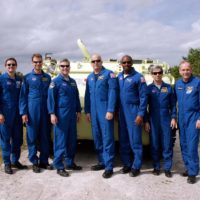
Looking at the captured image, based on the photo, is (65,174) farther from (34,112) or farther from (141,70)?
(141,70)

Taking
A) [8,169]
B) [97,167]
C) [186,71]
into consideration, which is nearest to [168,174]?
[97,167]

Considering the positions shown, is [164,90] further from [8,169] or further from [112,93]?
[8,169]

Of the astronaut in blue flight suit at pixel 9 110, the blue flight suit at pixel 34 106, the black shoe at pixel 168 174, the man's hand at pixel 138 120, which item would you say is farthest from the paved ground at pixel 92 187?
the man's hand at pixel 138 120

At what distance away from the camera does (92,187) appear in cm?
515

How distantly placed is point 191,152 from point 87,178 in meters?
1.76

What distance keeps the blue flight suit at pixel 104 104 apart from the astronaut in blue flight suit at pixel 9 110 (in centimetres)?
131

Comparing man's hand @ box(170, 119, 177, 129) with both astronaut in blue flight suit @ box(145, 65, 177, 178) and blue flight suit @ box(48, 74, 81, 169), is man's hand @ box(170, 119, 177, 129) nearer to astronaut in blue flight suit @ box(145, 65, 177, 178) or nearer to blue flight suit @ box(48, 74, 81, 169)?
astronaut in blue flight suit @ box(145, 65, 177, 178)

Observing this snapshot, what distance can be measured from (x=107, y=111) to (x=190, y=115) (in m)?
1.34

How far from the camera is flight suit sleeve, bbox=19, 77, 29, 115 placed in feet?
18.8

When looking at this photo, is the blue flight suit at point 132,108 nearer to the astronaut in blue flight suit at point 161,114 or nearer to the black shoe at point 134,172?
the black shoe at point 134,172

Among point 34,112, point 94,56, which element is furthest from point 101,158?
point 94,56

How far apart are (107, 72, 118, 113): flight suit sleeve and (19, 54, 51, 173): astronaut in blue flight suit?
114cm

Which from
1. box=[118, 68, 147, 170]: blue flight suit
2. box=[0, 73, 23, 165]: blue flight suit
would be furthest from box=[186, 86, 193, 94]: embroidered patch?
box=[0, 73, 23, 165]: blue flight suit

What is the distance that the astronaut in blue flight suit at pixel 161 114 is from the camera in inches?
221
